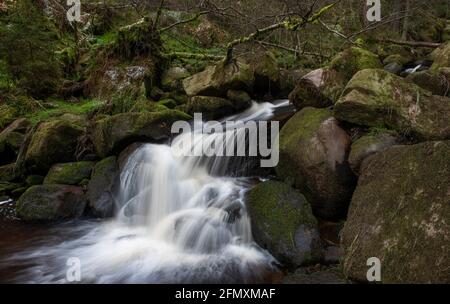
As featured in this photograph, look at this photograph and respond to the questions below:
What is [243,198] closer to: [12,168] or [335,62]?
[335,62]

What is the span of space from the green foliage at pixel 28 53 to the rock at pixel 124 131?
3870 millimetres

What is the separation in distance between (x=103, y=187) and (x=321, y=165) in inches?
143

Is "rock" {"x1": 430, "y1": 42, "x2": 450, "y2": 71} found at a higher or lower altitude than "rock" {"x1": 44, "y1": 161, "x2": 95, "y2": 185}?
higher

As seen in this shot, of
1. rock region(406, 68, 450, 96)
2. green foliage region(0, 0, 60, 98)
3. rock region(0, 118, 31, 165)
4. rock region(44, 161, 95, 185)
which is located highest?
green foliage region(0, 0, 60, 98)

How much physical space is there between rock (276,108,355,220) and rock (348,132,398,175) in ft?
0.63

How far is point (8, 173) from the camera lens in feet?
24.4

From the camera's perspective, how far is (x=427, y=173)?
3.67m

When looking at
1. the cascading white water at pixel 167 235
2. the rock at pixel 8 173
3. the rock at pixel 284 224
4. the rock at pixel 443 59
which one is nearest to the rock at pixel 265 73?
the rock at pixel 443 59

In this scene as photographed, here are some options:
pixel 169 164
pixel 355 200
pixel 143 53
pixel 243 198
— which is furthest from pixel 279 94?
pixel 355 200

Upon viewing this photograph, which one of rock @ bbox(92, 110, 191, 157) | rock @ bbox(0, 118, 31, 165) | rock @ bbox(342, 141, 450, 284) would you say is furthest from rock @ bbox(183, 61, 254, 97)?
rock @ bbox(342, 141, 450, 284)

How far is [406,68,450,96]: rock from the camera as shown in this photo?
6145mm

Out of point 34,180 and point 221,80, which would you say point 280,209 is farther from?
point 221,80

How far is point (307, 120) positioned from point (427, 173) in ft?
7.25

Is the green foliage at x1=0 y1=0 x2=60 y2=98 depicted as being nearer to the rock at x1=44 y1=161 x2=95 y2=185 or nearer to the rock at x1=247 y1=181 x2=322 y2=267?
the rock at x1=44 y1=161 x2=95 y2=185
